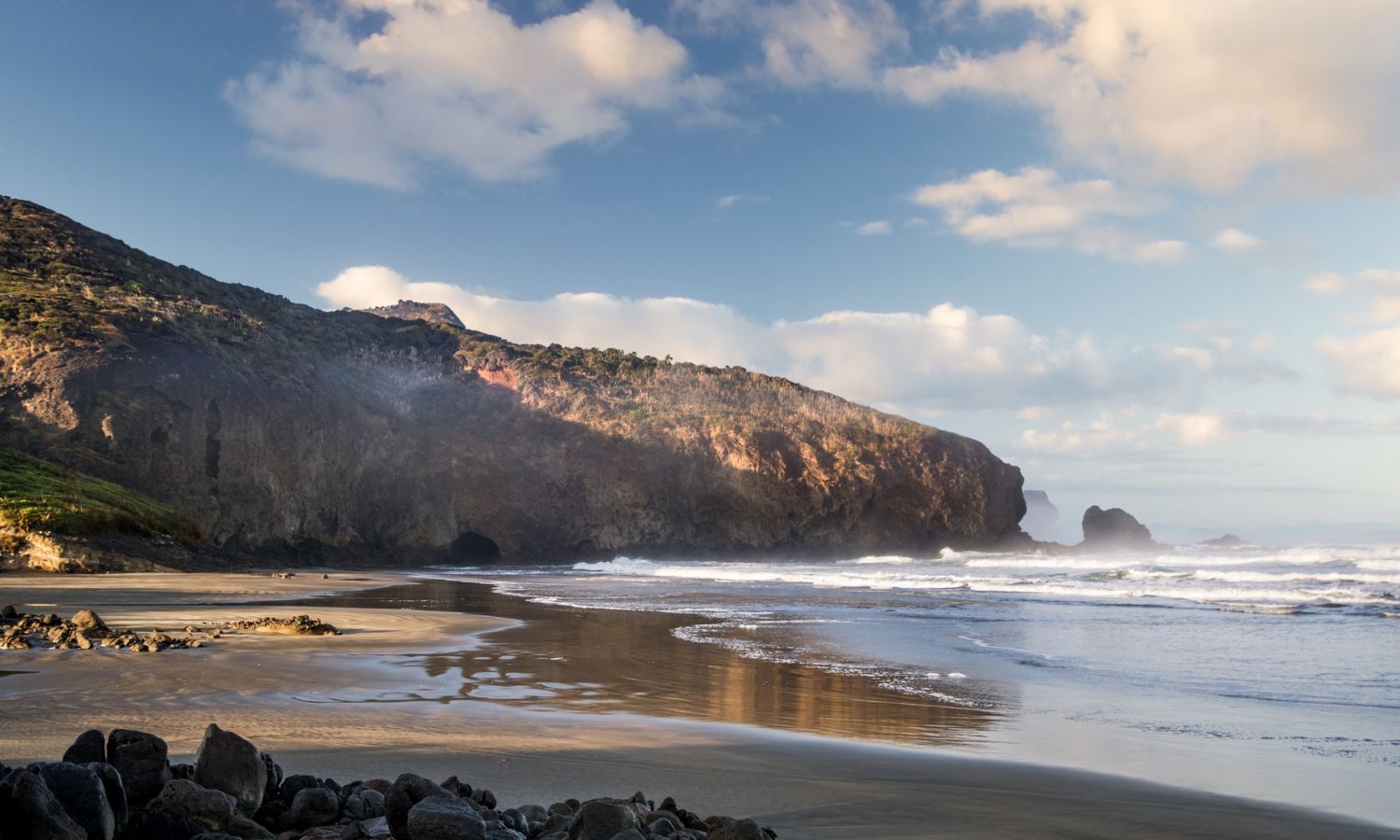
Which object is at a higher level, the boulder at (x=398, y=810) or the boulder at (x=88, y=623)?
the boulder at (x=398, y=810)

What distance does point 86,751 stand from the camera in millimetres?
3822

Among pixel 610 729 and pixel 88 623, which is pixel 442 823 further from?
pixel 88 623

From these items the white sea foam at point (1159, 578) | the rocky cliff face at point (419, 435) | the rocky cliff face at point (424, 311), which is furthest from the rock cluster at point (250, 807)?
the rocky cliff face at point (424, 311)

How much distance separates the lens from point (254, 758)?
3.91 m

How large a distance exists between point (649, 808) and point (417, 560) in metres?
42.8

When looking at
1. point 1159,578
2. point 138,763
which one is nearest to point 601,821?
point 138,763

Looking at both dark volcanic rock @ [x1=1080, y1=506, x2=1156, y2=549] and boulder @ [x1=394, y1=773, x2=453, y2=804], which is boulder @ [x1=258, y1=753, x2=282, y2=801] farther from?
dark volcanic rock @ [x1=1080, y1=506, x2=1156, y2=549]

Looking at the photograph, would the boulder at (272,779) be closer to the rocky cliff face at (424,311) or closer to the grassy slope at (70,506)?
the grassy slope at (70,506)

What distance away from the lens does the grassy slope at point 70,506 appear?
66.9 feet

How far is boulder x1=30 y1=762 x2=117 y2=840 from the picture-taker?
10.6ft

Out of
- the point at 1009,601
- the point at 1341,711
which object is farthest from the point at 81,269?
the point at 1341,711

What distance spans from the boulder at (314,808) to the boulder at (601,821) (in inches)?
41.1

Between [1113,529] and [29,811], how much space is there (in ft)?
246

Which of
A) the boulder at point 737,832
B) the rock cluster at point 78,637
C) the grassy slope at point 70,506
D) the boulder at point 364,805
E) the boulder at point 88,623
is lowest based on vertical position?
the rock cluster at point 78,637
